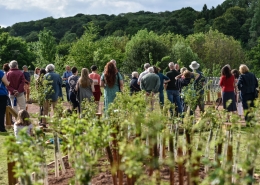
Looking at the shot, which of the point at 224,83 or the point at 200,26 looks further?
the point at 200,26

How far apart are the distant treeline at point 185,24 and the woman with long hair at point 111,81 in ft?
237

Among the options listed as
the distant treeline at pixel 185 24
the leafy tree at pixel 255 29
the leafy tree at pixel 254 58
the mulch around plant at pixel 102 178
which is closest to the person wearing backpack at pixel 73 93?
the mulch around plant at pixel 102 178

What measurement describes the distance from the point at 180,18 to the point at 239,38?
19464mm

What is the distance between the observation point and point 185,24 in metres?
105

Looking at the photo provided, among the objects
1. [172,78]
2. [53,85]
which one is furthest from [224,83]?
[53,85]

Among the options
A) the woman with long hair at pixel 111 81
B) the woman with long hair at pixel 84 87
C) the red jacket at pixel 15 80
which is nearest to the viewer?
the woman with long hair at pixel 111 81

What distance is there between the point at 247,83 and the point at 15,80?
6.38 meters

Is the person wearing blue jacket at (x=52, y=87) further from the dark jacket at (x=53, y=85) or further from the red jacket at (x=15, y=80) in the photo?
the red jacket at (x=15, y=80)

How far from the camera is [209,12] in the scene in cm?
10594

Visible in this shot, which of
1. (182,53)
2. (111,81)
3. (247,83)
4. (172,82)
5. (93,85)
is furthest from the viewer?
(182,53)

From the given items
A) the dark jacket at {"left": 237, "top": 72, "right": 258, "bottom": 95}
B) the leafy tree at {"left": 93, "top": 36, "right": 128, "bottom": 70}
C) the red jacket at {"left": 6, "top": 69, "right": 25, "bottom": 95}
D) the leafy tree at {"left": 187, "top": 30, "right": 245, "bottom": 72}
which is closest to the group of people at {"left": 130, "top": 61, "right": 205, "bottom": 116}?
the dark jacket at {"left": 237, "top": 72, "right": 258, "bottom": 95}

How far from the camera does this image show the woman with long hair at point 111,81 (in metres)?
11.8

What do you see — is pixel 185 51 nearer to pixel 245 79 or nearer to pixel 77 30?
pixel 245 79

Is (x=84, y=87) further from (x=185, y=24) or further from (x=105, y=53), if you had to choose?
(x=185, y=24)
